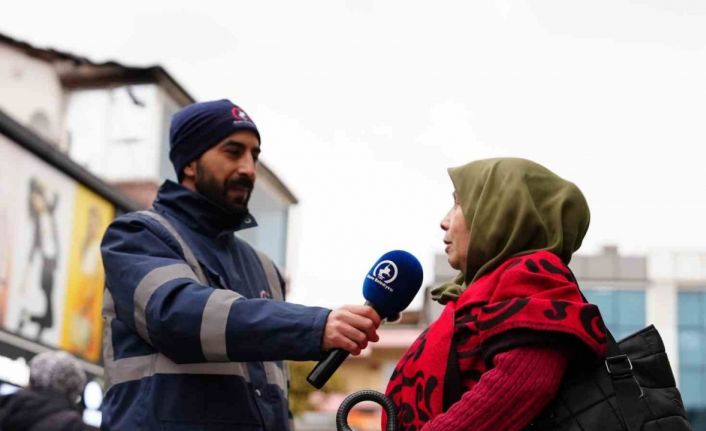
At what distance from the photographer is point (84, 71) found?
2356 centimetres

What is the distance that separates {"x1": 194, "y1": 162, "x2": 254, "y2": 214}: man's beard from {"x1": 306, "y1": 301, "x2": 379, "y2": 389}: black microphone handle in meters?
0.82

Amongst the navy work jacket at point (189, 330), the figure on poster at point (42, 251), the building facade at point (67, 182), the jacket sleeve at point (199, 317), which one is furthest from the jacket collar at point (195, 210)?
the figure on poster at point (42, 251)

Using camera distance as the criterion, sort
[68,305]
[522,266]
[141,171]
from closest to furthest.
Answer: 1. [522,266]
2. [68,305]
3. [141,171]

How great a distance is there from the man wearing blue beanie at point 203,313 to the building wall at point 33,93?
59.6 feet

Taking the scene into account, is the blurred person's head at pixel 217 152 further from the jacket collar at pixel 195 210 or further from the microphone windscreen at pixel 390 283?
the microphone windscreen at pixel 390 283

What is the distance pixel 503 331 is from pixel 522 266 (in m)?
0.17

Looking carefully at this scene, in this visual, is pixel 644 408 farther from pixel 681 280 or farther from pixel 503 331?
pixel 681 280

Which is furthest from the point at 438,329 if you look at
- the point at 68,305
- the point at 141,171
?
the point at 141,171

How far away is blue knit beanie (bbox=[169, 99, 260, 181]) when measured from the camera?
3.48m

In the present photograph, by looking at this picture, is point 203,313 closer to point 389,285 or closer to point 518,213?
point 389,285

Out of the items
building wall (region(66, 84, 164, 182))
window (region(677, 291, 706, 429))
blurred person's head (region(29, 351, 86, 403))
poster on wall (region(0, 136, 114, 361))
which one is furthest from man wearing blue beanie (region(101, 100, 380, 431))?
window (region(677, 291, 706, 429))

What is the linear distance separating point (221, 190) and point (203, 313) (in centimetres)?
62

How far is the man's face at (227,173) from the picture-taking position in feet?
11.3

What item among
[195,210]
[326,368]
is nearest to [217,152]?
[195,210]
